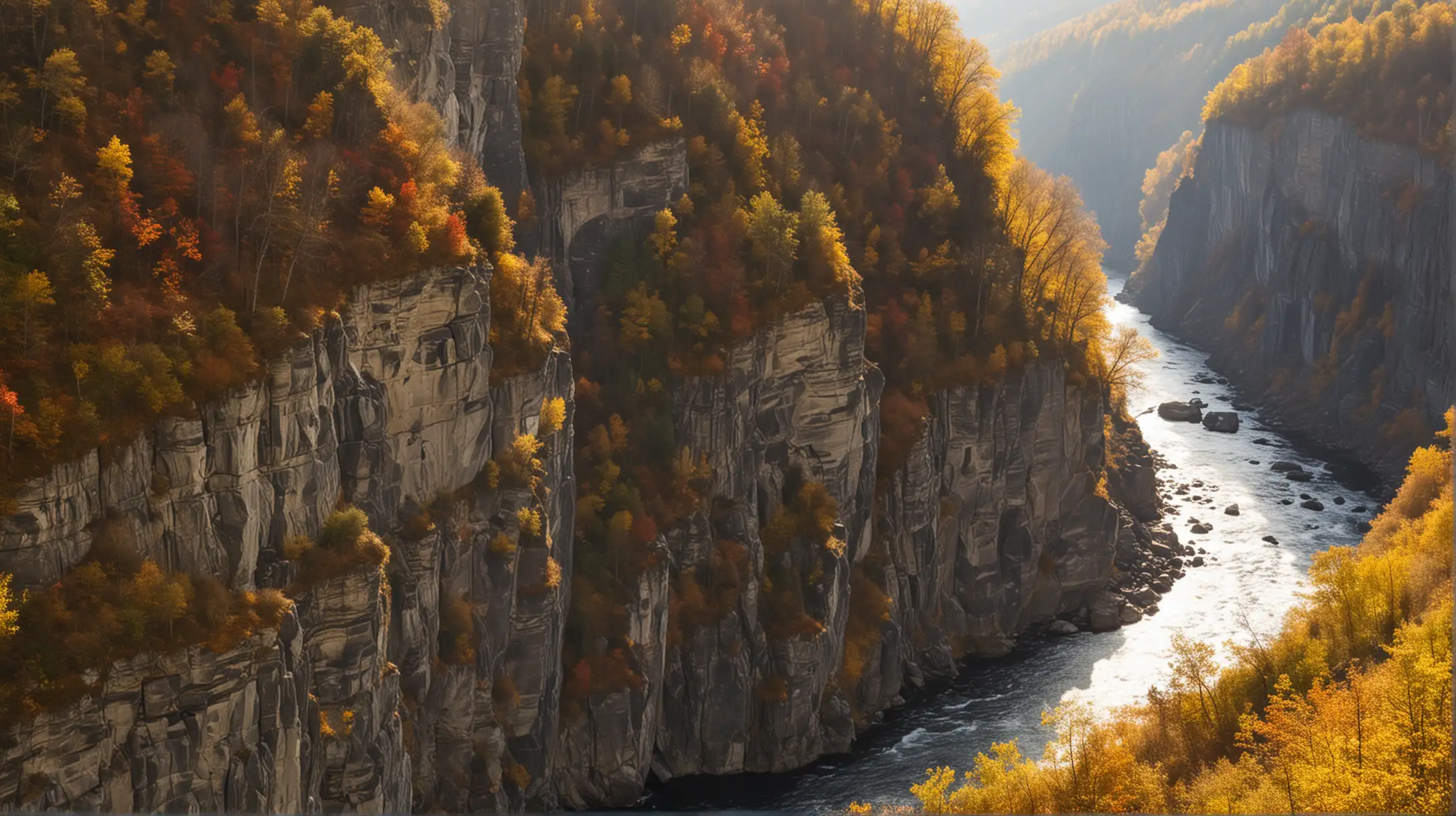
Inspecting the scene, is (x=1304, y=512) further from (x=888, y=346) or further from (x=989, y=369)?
(x=888, y=346)

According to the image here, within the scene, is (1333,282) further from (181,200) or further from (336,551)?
(181,200)

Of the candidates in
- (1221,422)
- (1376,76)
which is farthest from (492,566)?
(1376,76)

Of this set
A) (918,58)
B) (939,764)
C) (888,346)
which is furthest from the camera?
(918,58)

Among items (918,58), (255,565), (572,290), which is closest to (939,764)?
(572,290)

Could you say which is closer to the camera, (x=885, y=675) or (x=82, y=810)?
(x=82, y=810)

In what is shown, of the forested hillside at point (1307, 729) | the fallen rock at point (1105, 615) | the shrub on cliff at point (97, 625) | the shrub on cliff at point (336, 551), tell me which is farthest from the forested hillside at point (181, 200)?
the fallen rock at point (1105, 615)

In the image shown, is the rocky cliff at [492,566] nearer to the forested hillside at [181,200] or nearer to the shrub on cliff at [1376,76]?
the forested hillside at [181,200]

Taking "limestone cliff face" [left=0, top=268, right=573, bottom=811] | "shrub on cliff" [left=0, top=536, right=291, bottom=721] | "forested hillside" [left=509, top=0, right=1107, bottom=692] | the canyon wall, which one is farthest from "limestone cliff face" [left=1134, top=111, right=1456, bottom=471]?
"shrub on cliff" [left=0, top=536, right=291, bottom=721]
